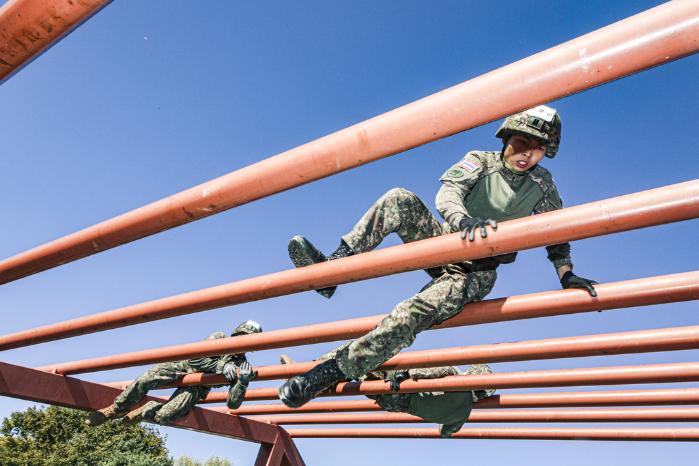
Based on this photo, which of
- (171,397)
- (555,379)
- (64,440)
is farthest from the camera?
(64,440)

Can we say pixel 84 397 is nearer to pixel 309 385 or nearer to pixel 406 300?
pixel 309 385

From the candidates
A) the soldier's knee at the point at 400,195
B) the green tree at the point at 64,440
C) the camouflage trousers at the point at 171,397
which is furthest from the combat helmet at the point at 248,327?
the green tree at the point at 64,440

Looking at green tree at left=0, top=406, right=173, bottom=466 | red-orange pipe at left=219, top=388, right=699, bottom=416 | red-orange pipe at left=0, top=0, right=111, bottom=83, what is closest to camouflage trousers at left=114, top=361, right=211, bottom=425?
red-orange pipe at left=219, top=388, right=699, bottom=416

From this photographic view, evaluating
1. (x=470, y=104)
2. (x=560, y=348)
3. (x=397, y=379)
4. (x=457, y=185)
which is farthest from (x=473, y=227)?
(x=397, y=379)

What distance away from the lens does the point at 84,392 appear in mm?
6453

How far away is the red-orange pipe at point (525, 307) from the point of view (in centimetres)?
271

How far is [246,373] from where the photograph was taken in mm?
5559

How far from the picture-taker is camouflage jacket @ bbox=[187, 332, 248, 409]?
578 cm

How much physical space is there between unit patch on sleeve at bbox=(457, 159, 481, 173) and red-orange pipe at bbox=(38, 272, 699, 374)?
93cm

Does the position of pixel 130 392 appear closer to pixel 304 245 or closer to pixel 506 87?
pixel 304 245

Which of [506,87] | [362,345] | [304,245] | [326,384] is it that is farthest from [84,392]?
[506,87]

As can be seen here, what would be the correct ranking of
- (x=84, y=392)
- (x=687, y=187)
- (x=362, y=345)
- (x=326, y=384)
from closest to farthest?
(x=687, y=187)
(x=362, y=345)
(x=326, y=384)
(x=84, y=392)

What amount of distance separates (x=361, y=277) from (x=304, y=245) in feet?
1.35

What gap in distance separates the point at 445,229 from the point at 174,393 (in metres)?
4.61
